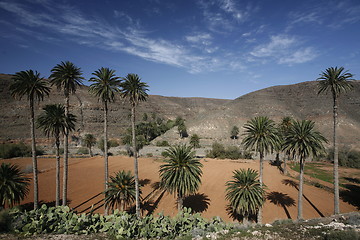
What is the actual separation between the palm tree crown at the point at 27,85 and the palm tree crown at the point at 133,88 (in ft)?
24.9

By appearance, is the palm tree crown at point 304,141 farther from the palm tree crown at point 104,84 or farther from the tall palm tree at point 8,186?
the tall palm tree at point 8,186

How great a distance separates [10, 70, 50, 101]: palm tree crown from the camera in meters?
17.0

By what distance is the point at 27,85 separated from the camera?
56.3 feet

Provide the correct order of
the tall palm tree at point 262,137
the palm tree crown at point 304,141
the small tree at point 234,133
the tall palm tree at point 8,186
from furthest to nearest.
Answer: the small tree at point 234,133, the tall palm tree at point 262,137, the palm tree crown at point 304,141, the tall palm tree at point 8,186

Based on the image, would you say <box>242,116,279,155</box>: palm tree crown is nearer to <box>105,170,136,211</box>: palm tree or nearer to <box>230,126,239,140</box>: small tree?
<box>105,170,136,211</box>: palm tree

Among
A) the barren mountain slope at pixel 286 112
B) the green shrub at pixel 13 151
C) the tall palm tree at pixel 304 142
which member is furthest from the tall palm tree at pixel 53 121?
the barren mountain slope at pixel 286 112

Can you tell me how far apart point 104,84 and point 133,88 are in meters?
3.26

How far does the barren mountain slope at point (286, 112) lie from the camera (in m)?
89.7

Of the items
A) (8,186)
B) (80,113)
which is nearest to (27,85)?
(8,186)

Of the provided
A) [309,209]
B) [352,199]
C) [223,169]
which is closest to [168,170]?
[309,209]

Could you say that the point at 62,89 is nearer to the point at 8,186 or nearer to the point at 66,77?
the point at 66,77

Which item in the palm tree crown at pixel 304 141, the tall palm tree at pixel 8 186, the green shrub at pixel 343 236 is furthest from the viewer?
the palm tree crown at pixel 304 141

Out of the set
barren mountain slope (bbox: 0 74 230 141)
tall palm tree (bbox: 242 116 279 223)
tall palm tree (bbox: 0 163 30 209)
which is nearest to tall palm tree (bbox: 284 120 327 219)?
tall palm tree (bbox: 242 116 279 223)

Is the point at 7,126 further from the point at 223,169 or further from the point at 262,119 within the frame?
the point at 262,119
